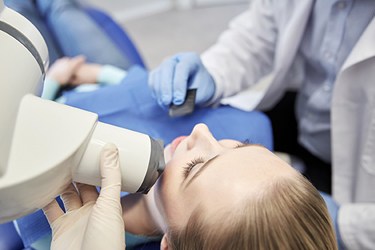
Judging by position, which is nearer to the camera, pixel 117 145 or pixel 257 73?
pixel 117 145

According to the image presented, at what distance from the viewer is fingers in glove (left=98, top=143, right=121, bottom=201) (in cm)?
55

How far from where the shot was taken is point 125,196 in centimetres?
78

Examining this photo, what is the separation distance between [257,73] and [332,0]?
12.1 inches

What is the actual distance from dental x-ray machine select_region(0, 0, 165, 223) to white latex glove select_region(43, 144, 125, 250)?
2 centimetres

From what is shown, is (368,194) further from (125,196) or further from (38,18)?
(38,18)

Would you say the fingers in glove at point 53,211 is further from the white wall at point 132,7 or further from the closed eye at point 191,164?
the white wall at point 132,7

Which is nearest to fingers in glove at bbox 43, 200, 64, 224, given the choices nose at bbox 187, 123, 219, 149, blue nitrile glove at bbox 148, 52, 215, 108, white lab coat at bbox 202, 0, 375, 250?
nose at bbox 187, 123, 219, 149

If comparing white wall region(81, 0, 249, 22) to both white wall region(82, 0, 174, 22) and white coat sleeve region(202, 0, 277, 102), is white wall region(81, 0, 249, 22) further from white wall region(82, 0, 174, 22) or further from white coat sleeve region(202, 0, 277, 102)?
white coat sleeve region(202, 0, 277, 102)

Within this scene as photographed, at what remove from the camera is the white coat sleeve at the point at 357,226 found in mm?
850

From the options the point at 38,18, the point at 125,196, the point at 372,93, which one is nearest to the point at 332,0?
the point at 372,93

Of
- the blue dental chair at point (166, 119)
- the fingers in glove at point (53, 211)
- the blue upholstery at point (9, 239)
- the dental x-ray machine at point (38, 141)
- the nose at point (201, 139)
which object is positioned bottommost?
the blue upholstery at point (9, 239)

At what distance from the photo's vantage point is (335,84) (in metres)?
0.93

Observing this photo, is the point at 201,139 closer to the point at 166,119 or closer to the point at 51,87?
the point at 166,119

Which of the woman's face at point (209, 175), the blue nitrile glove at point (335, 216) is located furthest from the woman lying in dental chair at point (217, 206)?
the blue nitrile glove at point (335, 216)
